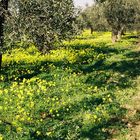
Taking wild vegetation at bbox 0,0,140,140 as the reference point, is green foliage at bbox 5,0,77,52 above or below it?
Answer: above

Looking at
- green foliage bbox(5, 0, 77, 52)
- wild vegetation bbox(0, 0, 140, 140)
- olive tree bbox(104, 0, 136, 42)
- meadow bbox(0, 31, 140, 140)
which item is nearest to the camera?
meadow bbox(0, 31, 140, 140)

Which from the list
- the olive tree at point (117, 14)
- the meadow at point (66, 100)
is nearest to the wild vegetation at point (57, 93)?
the meadow at point (66, 100)

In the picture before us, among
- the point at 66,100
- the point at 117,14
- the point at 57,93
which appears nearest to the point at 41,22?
the point at 66,100

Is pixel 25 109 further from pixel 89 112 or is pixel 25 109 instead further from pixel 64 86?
pixel 64 86

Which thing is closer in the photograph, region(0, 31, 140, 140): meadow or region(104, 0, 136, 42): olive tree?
region(0, 31, 140, 140): meadow

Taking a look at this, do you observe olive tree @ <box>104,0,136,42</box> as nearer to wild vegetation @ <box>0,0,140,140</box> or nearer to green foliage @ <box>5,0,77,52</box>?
wild vegetation @ <box>0,0,140,140</box>

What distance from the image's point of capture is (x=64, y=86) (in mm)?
23125

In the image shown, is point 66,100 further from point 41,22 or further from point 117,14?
point 117,14

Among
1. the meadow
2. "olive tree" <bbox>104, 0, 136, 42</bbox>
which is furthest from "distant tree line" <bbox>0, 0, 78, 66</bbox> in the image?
"olive tree" <bbox>104, 0, 136, 42</bbox>

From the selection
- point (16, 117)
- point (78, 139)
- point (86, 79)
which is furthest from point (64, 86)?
point (78, 139)

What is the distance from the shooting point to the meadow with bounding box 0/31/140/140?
16.1 m

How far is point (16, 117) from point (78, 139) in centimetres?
348

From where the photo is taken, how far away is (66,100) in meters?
20.1

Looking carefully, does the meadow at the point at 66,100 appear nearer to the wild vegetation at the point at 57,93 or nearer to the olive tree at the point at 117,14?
the wild vegetation at the point at 57,93
